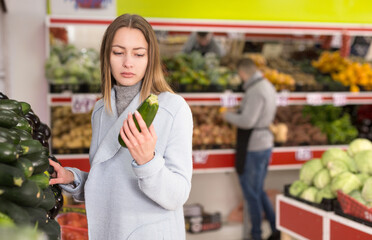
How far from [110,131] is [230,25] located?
3.29 metres

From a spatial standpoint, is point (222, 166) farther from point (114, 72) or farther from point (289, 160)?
point (114, 72)

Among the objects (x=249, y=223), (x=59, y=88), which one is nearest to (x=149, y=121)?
(x=59, y=88)

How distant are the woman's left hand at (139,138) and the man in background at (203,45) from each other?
4.73 metres

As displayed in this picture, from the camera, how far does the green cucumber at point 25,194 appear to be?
1339 mm

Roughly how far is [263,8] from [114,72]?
3.56 meters

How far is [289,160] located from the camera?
18.2 feet

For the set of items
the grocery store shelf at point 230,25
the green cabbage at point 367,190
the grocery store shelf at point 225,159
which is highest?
the grocery store shelf at point 230,25

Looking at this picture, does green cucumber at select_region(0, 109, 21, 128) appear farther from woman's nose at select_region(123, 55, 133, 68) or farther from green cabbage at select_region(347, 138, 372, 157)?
green cabbage at select_region(347, 138, 372, 157)

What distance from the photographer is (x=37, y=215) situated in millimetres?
1435

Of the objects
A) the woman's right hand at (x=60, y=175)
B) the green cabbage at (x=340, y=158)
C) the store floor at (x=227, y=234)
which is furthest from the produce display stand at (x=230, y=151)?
the woman's right hand at (x=60, y=175)

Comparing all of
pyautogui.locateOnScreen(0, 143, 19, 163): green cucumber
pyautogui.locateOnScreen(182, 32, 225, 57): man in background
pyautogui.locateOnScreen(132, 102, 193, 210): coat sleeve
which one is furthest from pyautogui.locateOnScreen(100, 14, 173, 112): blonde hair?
pyautogui.locateOnScreen(182, 32, 225, 57): man in background

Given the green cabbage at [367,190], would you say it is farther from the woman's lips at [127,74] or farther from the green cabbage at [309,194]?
the woman's lips at [127,74]

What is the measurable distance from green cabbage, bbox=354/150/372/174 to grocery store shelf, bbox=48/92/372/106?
2.09 meters

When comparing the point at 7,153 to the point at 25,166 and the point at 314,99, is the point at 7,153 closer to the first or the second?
the point at 25,166
